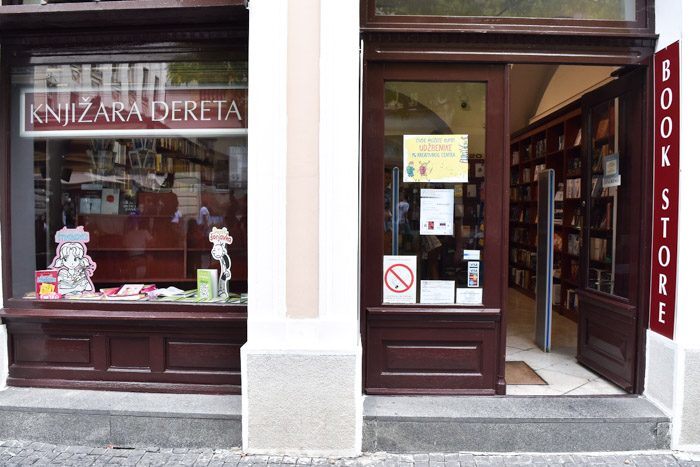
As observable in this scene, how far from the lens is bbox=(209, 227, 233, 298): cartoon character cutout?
Result: 4.54 metres

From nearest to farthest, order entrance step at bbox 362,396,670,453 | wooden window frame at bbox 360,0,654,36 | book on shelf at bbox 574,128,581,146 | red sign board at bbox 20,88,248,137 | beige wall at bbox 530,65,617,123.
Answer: entrance step at bbox 362,396,670,453, wooden window frame at bbox 360,0,654,36, red sign board at bbox 20,88,248,137, beige wall at bbox 530,65,617,123, book on shelf at bbox 574,128,581,146

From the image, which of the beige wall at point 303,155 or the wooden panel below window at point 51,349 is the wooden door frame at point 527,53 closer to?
the beige wall at point 303,155

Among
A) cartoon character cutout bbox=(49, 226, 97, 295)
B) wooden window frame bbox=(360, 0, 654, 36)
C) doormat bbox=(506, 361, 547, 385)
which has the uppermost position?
wooden window frame bbox=(360, 0, 654, 36)

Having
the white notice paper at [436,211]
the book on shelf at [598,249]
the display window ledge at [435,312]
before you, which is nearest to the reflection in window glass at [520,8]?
the white notice paper at [436,211]

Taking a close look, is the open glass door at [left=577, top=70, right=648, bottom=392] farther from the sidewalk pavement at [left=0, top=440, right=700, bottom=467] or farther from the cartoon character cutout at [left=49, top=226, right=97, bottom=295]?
the cartoon character cutout at [left=49, top=226, right=97, bottom=295]

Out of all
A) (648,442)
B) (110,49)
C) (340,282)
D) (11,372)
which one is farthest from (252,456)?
(110,49)

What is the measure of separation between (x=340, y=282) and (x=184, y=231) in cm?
204

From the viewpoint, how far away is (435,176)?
429 cm

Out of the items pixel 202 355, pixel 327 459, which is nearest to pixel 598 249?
pixel 327 459

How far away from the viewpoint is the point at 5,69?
4.48m

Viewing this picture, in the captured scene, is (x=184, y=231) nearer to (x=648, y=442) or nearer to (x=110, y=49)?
(x=110, y=49)

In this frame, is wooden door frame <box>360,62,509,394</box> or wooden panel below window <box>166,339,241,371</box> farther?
wooden panel below window <box>166,339,241,371</box>

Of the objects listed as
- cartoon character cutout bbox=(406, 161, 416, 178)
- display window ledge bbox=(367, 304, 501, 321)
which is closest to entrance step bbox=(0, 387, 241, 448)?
display window ledge bbox=(367, 304, 501, 321)

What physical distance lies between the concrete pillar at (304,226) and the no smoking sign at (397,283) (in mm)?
648
